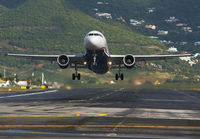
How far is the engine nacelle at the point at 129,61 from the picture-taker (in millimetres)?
51700

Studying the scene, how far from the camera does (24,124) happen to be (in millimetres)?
23297

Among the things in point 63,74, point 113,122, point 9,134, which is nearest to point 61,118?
point 113,122

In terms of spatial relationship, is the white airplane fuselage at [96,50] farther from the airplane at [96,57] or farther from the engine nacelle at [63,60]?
the engine nacelle at [63,60]

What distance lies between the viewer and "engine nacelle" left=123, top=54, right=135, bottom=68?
5170 centimetres

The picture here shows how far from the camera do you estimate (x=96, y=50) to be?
48500mm

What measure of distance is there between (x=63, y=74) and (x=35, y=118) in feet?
176

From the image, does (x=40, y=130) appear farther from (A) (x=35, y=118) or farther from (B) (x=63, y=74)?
(B) (x=63, y=74)

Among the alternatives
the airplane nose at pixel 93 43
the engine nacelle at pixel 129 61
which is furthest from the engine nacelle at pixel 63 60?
the engine nacelle at pixel 129 61

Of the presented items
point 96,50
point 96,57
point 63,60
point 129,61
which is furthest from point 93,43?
point 129,61

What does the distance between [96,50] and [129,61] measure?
550 centimetres

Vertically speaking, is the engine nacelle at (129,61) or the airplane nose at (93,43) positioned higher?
the airplane nose at (93,43)

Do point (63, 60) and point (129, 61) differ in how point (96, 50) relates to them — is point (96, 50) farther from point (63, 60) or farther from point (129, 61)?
point (129, 61)

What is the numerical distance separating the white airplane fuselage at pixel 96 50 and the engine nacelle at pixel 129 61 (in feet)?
7.33

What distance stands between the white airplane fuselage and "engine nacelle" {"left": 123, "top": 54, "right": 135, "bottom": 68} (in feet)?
7.33
